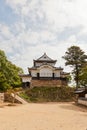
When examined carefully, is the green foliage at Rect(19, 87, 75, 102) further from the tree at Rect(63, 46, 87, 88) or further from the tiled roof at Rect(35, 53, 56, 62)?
the tiled roof at Rect(35, 53, 56, 62)

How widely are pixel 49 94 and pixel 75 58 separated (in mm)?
12530

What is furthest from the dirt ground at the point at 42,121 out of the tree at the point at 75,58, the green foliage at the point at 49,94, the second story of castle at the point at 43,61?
the second story of castle at the point at 43,61

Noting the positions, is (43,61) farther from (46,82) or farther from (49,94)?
(49,94)

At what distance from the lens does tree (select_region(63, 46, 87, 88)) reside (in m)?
54.1

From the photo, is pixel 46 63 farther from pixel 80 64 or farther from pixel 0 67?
pixel 0 67

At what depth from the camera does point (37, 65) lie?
64125 mm

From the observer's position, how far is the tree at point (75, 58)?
177ft

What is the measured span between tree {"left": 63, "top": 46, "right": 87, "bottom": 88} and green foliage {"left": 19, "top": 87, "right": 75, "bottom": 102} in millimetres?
7757

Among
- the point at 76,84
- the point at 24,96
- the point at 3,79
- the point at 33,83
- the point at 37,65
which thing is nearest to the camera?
the point at 3,79

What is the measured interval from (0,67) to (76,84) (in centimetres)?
1960

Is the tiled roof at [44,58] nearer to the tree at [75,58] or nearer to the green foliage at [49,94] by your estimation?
the tree at [75,58]

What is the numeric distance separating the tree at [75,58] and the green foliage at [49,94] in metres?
7.76

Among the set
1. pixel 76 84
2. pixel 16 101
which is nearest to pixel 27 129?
pixel 16 101

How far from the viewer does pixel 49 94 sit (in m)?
46.0
